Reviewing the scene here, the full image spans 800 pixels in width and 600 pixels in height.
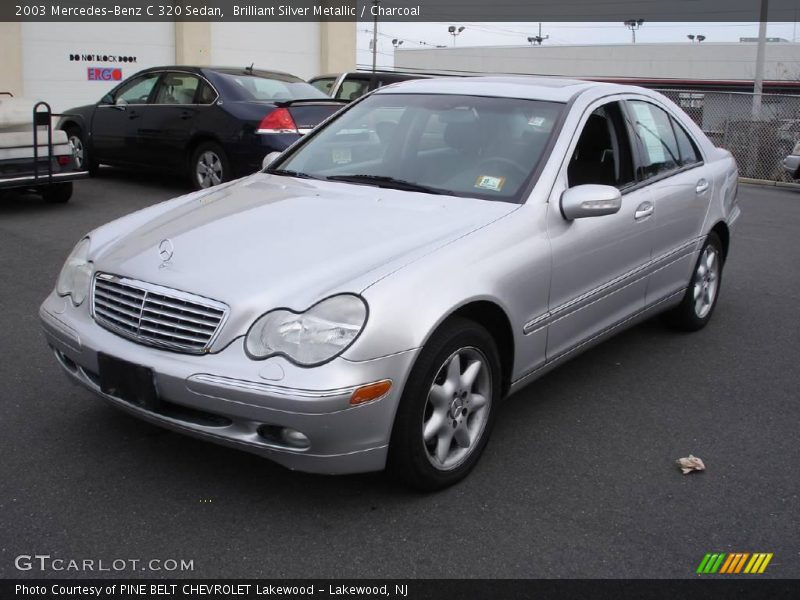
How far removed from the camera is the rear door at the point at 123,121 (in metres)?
10.8

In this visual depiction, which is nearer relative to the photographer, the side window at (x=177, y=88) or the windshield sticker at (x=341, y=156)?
the windshield sticker at (x=341, y=156)

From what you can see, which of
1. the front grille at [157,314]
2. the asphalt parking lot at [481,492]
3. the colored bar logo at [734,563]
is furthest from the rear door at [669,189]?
the front grille at [157,314]

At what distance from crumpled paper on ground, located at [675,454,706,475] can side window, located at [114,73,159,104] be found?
8.83 m

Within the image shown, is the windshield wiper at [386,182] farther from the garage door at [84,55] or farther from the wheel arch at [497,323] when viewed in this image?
the garage door at [84,55]

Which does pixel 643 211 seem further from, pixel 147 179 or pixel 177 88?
pixel 147 179

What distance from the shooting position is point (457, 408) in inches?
138

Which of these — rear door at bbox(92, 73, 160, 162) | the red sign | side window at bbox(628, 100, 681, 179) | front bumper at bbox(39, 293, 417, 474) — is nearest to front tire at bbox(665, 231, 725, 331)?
side window at bbox(628, 100, 681, 179)

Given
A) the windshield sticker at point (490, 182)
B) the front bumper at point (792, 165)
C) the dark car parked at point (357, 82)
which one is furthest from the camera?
the front bumper at point (792, 165)

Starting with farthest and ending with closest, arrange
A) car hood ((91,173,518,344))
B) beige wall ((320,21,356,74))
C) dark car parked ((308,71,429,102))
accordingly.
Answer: beige wall ((320,21,356,74)) < dark car parked ((308,71,429,102)) < car hood ((91,173,518,344))

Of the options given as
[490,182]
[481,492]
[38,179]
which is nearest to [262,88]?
[38,179]

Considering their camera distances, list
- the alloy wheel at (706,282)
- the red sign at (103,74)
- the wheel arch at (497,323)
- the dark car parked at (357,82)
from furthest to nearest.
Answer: the red sign at (103,74)
the dark car parked at (357,82)
the alloy wheel at (706,282)
the wheel arch at (497,323)

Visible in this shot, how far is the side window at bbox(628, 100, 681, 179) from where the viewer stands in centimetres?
491

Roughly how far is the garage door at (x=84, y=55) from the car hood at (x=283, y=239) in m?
14.1

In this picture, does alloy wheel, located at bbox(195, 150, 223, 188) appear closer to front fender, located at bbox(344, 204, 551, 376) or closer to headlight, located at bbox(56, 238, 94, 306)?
headlight, located at bbox(56, 238, 94, 306)
